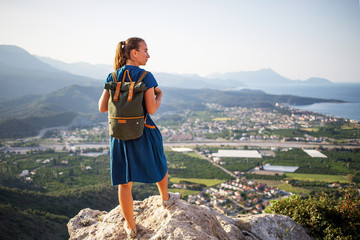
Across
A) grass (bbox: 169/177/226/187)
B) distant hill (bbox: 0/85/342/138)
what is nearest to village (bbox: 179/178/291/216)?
grass (bbox: 169/177/226/187)

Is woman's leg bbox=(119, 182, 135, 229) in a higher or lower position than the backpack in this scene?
lower

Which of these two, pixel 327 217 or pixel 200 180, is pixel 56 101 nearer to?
pixel 200 180

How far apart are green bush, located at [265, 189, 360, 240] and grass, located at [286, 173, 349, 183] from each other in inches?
756

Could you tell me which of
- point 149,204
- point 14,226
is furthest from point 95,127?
point 149,204

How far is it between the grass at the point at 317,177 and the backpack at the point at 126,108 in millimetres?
22092

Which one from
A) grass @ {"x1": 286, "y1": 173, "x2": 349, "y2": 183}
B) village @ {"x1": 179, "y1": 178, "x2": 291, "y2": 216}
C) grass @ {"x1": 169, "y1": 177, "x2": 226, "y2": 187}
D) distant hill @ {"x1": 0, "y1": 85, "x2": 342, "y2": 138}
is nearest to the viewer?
village @ {"x1": 179, "y1": 178, "x2": 291, "y2": 216}

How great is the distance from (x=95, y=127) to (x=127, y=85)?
161 feet

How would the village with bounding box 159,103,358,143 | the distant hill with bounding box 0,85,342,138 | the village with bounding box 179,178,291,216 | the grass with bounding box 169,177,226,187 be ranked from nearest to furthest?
the village with bounding box 179,178,291,216 → the grass with bounding box 169,177,226,187 → the distant hill with bounding box 0,85,342,138 → the village with bounding box 159,103,358,143

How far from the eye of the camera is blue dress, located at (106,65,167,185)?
6.01ft

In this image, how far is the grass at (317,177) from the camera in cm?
2014

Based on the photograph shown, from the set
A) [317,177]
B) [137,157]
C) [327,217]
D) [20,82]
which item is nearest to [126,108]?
[137,157]

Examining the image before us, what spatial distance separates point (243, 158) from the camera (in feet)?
89.7

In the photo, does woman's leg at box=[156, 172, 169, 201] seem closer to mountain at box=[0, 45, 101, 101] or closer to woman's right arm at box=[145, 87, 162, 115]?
woman's right arm at box=[145, 87, 162, 115]

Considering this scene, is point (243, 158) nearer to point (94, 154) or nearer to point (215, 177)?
point (215, 177)
